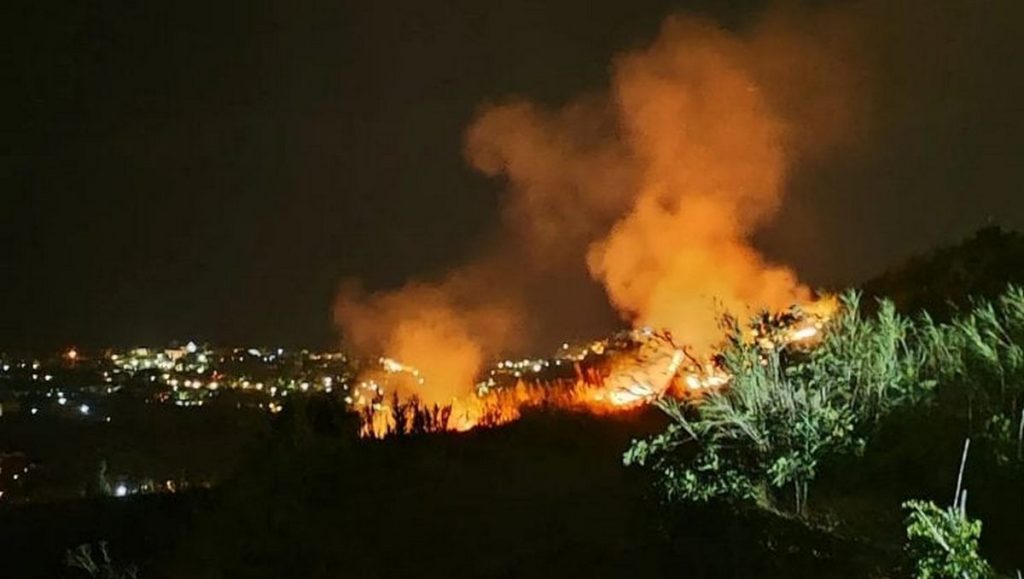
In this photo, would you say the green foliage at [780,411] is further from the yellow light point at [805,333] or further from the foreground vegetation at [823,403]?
the yellow light point at [805,333]

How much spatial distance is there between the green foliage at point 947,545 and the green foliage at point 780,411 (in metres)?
1.14

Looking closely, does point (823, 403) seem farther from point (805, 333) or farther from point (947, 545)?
point (805, 333)

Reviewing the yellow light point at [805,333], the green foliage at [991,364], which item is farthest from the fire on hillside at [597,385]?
the green foliage at [991,364]

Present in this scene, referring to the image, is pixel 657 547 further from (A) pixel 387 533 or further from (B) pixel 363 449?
(B) pixel 363 449

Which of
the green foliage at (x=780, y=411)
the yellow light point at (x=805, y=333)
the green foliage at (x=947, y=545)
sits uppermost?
the yellow light point at (x=805, y=333)

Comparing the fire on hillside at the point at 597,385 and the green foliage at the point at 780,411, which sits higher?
the fire on hillside at the point at 597,385

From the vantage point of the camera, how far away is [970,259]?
36.2 feet

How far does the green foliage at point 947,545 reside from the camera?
4.14 meters

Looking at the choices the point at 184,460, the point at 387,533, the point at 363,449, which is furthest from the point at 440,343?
the point at 387,533

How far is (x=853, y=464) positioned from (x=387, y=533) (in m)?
2.80

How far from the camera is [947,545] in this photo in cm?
418

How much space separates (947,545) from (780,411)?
183 centimetres

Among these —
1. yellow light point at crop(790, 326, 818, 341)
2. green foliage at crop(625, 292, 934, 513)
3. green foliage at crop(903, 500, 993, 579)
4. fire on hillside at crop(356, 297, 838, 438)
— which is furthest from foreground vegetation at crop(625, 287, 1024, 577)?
yellow light point at crop(790, 326, 818, 341)

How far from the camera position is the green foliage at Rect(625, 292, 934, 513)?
18.2 ft
